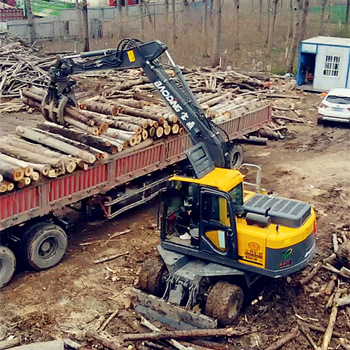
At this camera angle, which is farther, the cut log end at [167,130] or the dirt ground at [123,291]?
the cut log end at [167,130]

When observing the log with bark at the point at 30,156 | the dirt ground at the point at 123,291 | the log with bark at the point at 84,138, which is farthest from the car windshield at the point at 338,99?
the log with bark at the point at 30,156

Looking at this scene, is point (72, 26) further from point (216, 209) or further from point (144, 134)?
point (216, 209)

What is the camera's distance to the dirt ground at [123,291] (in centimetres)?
1057

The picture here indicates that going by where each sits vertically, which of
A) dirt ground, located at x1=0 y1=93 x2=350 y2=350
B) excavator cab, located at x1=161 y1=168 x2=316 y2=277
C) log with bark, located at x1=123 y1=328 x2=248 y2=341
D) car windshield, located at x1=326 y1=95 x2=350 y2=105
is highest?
excavator cab, located at x1=161 y1=168 x2=316 y2=277

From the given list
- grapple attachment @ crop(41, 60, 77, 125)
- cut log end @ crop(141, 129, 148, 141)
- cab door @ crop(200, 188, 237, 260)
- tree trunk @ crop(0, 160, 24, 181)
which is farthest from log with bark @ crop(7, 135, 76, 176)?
cab door @ crop(200, 188, 237, 260)

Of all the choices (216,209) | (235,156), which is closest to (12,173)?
(216,209)

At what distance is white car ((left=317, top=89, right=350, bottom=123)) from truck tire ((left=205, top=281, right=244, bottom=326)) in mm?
15300

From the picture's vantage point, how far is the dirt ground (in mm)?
10570

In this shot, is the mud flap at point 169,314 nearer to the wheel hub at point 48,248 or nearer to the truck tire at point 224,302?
the truck tire at point 224,302

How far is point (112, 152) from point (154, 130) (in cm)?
171

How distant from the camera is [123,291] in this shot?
1202 centimetres

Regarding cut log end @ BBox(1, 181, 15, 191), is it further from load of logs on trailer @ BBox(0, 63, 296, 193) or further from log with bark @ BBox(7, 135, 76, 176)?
log with bark @ BBox(7, 135, 76, 176)

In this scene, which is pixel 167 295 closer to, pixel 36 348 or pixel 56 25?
pixel 36 348

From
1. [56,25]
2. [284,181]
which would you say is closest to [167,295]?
[284,181]
